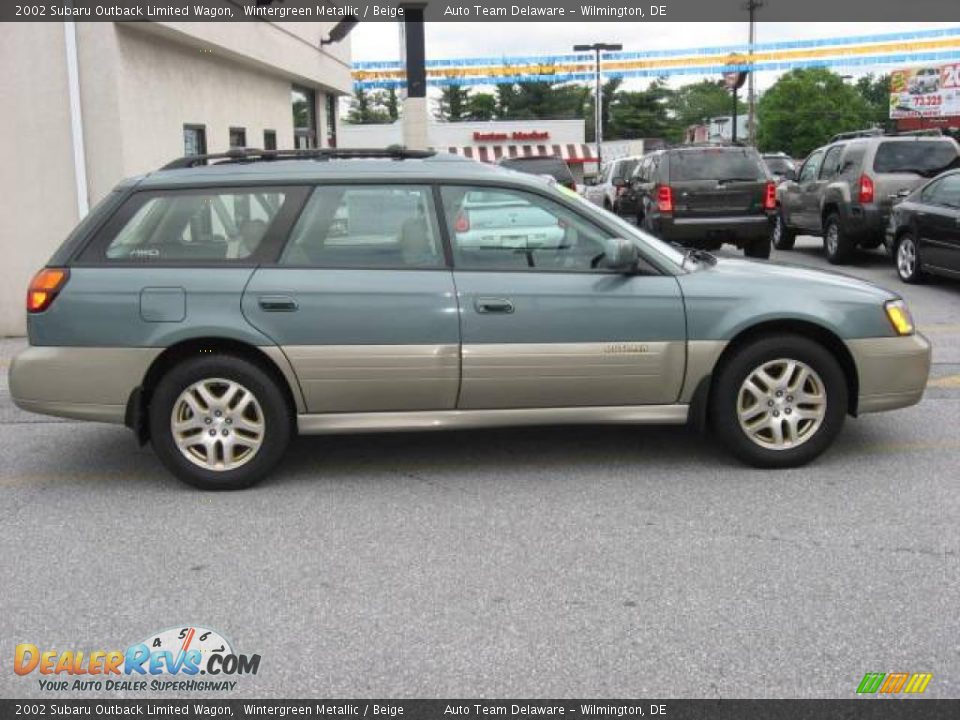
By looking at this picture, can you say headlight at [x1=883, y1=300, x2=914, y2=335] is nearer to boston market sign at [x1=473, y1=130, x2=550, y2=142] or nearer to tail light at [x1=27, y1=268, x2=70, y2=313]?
tail light at [x1=27, y1=268, x2=70, y2=313]

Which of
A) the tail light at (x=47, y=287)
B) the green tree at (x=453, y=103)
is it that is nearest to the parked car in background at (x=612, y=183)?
the tail light at (x=47, y=287)

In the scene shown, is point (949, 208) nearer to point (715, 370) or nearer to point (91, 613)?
point (715, 370)

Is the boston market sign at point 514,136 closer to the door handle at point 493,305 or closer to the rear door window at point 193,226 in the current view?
the rear door window at point 193,226

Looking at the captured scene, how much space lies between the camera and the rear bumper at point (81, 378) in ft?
16.2

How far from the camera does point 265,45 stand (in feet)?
45.7

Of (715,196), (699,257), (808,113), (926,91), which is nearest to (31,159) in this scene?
(699,257)

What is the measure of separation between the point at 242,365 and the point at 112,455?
141cm

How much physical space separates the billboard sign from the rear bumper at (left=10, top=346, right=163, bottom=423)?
52.1 meters

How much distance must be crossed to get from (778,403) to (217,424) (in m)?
2.94

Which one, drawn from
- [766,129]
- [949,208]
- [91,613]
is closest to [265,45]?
[949,208]

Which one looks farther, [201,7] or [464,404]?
[201,7]

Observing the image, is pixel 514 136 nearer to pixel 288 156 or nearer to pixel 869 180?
pixel 869 180

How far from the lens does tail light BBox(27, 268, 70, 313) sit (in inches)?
195

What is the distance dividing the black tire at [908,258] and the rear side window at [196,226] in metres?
9.45
